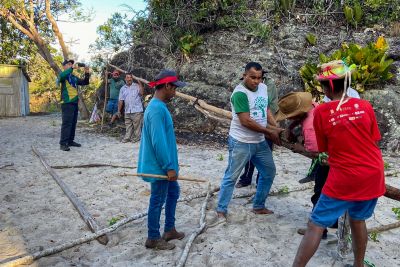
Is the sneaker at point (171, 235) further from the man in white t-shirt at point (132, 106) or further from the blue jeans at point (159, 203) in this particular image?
the man in white t-shirt at point (132, 106)

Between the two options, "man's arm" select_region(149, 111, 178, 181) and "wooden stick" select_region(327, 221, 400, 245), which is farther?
"wooden stick" select_region(327, 221, 400, 245)

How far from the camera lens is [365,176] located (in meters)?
2.64

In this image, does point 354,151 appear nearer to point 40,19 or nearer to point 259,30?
point 259,30

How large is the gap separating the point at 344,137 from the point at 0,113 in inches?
783

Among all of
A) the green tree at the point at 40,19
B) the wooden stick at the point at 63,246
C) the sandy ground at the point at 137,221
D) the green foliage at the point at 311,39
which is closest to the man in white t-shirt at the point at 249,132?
the sandy ground at the point at 137,221

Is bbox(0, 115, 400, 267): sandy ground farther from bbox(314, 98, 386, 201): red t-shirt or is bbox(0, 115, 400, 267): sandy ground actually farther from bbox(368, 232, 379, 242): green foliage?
bbox(314, 98, 386, 201): red t-shirt

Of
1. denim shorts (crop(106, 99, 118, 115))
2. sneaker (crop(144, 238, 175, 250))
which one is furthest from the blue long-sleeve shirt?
denim shorts (crop(106, 99, 118, 115))

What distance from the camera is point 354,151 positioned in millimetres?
2658

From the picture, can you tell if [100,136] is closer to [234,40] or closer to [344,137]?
[234,40]

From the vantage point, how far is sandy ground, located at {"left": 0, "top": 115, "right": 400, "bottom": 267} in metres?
3.58

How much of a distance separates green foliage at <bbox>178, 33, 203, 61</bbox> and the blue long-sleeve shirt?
875cm

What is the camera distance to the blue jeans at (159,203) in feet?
11.8

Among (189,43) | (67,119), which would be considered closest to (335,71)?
(67,119)

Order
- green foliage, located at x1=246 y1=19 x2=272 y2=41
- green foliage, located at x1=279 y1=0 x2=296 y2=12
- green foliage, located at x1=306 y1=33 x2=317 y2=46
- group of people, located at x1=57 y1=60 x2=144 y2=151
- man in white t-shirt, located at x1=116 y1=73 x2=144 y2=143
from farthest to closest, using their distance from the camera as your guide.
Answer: green foliage, located at x1=279 y1=0 x2=296 y2=12 → green foliage, located at x1=246 y1=19 x2=272 y2=41 → green foliage, located at x1=306 y1=33 x2=317 y2=46 → man in white t-shirt, located at x1=116 y1=73 x2=144 y2=143 → group of people, located at x1=57 y1=60 x2=144 y2=151
